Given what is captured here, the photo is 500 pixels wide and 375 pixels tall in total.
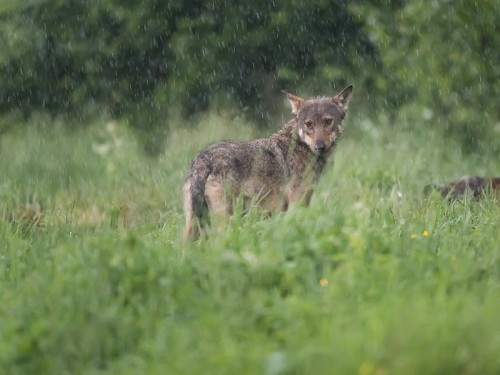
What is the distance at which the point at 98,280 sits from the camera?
581cm

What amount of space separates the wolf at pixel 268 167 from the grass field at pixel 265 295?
0.37 metres

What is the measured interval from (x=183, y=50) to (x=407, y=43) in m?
2.54

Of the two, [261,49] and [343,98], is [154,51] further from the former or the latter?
[343,98]

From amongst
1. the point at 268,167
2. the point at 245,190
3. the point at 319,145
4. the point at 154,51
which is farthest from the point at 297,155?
the point at 154,51

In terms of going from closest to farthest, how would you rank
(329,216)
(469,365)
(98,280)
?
1. (469,365)
2. (98,280)
3. (329,216)

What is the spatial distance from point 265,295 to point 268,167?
337cm

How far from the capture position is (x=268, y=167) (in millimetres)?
9055

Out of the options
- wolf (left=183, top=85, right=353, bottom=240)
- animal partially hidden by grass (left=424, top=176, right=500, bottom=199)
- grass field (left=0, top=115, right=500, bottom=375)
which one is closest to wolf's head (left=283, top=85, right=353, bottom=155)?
wolf (left=183, top=85, right=353, bottom=240)

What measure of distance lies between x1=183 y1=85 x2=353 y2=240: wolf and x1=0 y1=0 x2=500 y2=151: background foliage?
98.4 inches

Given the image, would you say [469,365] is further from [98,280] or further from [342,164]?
[342,164]

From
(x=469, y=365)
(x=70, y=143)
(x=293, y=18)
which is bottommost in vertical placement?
(x=469, y=365)

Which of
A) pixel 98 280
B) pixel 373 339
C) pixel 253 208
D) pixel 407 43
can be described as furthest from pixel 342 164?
pixel 373 339

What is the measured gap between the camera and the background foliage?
11.9 meters

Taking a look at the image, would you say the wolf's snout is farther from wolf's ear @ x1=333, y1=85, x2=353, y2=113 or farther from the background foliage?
the background foliage
